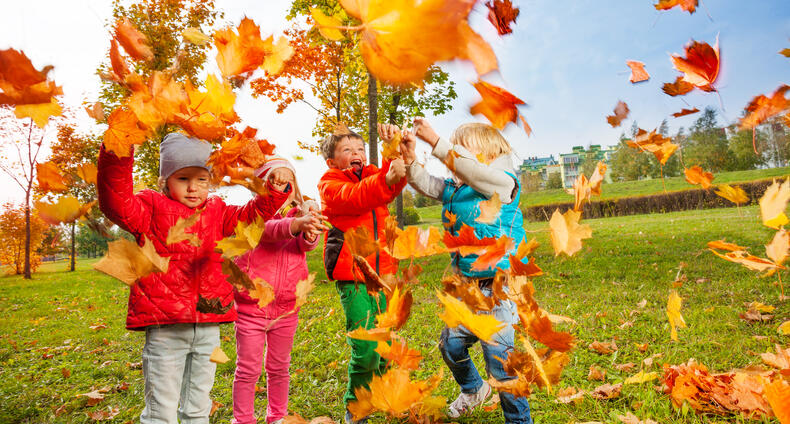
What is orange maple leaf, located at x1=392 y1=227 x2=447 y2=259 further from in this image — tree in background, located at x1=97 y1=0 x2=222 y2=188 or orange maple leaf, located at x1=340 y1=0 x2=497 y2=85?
tree in background, located at x1=97 y1=0 x2=222 y2=188

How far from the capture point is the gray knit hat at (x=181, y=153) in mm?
2002

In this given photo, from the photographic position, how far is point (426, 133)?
191cm

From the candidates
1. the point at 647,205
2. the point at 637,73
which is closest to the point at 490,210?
the point at 637,73

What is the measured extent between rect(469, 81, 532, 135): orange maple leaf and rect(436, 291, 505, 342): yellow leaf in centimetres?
59

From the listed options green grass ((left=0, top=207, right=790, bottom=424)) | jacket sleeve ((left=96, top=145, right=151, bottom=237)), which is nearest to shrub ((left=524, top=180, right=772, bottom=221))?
green grass ((left=0, top=207, right=790, bottom=424))

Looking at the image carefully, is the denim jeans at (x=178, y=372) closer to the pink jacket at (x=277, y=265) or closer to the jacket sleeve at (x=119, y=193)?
the pink jacket at (x=277, y=265)

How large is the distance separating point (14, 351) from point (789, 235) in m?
7.60

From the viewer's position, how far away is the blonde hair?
7.38ft

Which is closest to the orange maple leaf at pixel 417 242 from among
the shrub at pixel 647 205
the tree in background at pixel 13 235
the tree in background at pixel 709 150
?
the shrub at pixel 647 205

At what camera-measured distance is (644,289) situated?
223 inches

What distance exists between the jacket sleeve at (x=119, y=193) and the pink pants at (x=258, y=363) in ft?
2.49

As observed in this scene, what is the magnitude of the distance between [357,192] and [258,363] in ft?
3.53

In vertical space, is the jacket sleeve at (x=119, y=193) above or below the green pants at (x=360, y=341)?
above

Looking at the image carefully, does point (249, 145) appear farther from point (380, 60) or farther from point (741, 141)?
point (741, 141)
